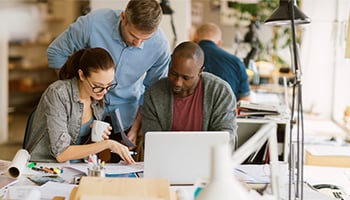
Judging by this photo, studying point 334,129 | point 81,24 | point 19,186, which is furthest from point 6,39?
point 19,186

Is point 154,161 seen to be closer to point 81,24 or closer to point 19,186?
point 19,186

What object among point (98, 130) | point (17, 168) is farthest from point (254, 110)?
point (17, 168)

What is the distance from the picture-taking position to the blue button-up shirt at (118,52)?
2535 mm

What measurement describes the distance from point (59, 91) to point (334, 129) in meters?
2.64


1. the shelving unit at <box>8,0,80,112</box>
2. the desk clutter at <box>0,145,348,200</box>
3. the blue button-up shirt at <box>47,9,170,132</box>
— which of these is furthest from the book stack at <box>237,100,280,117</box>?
the shelving unit at <box>8,0,80,112</box>

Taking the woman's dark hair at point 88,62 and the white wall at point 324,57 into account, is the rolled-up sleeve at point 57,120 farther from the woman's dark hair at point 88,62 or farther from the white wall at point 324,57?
the white wall at point 324,57

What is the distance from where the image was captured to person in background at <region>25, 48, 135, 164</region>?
6.85 ft

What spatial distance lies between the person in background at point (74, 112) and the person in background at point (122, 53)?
0.86 feet

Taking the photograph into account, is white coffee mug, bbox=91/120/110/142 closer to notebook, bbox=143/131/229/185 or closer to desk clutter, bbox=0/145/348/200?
desk clutter, bbox=0/145/348/200

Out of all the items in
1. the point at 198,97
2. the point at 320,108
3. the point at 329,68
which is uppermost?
the point at 198,97

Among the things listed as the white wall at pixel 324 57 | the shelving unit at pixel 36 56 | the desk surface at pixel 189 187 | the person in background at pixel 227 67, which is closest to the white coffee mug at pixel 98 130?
the desk surface at pixel 189 187

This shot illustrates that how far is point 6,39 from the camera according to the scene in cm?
534

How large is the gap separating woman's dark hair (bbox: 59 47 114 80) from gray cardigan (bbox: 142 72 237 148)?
0.31 m

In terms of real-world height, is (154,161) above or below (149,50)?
below
